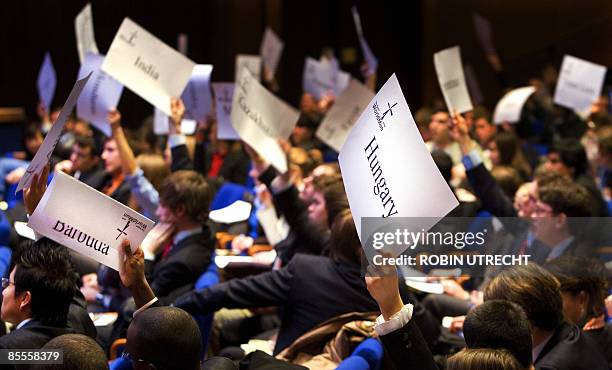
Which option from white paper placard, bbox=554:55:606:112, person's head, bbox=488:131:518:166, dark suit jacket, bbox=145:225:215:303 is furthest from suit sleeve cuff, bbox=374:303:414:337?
white paper placard, bbox=554:55:606:112

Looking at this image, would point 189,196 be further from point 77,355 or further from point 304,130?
point 304,130

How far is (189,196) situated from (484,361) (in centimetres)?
247

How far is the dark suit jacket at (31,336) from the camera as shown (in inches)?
128

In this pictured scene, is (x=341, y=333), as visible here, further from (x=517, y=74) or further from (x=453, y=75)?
(x=517, y=74)

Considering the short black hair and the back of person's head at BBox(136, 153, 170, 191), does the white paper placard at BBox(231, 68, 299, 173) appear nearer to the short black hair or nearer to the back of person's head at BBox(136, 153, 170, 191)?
the back of person's head at BBox(136, 153, 170, 191)

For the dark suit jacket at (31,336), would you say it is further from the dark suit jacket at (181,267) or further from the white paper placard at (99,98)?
the white paper placard at (99,98)

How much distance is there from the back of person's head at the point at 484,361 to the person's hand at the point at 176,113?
3.00 m

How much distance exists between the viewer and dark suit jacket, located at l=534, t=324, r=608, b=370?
333 cm

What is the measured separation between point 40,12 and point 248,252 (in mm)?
9198

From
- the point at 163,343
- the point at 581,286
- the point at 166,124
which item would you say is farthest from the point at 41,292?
the point at 166,124

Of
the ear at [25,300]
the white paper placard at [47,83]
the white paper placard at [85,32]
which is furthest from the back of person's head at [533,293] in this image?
the white paper placard at [47,83]

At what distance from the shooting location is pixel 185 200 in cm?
497

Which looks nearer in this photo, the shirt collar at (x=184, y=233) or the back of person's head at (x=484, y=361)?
the back of person's head at (x=484, y=361)

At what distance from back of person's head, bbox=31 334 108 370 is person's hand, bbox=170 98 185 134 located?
2.79m
